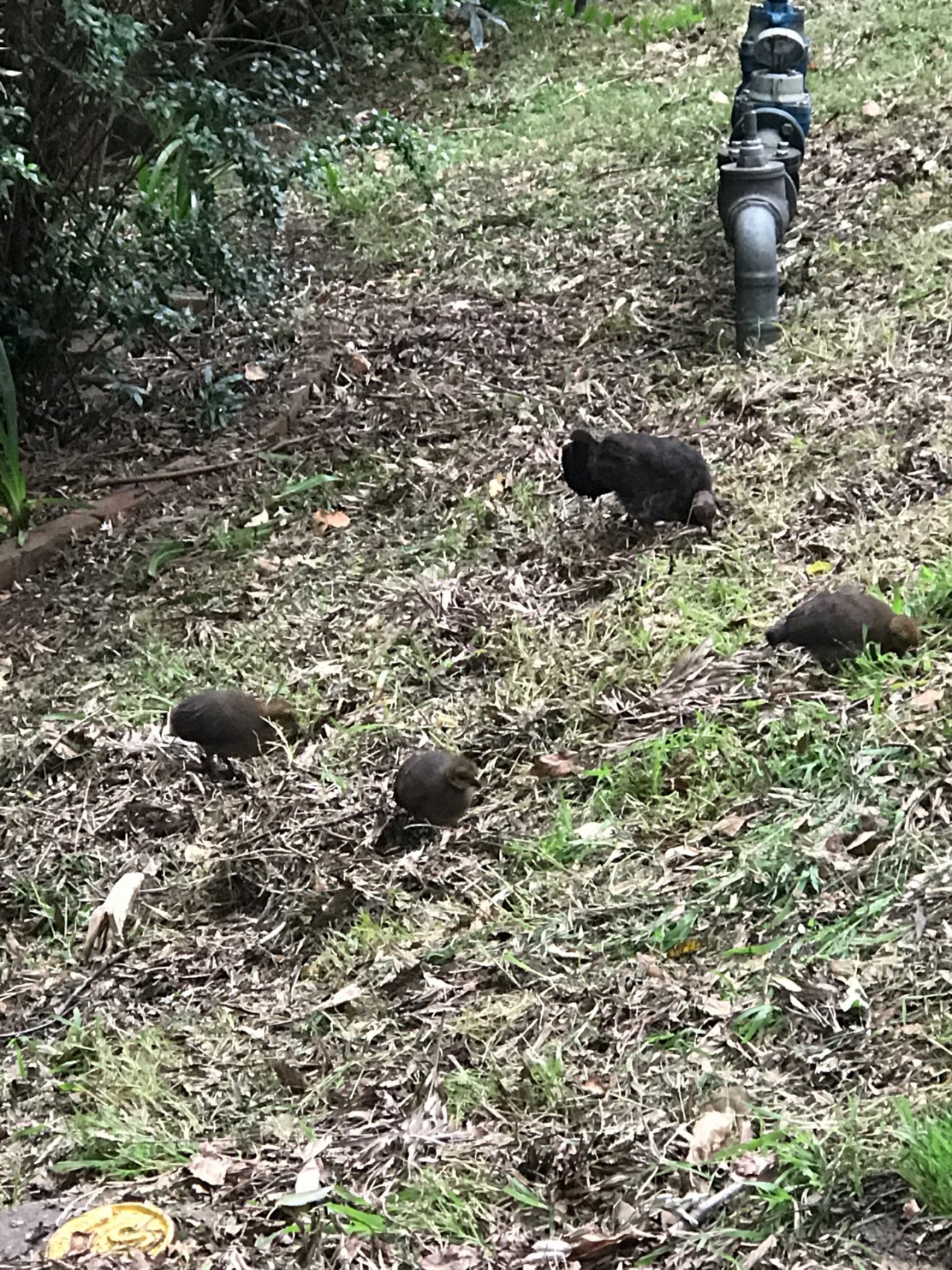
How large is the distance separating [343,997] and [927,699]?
1400mm

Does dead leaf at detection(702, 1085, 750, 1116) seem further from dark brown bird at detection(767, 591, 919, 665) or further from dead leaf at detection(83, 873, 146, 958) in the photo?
dead leaf at detection(83, 873, 146, 958)

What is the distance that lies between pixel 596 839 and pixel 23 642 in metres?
2.12

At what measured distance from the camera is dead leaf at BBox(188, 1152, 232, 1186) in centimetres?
231

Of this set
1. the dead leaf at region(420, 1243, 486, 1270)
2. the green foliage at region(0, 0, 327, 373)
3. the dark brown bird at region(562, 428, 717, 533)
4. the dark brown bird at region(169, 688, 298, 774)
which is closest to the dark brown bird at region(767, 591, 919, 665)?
the dark brown bird at region(562, 428, 717, 533)

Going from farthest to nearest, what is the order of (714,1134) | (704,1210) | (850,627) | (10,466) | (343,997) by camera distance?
(10,466) → (850,627) → (343,997) → (714,1134) → (704,1210)

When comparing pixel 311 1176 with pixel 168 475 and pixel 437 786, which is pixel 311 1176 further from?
pixel 168 475

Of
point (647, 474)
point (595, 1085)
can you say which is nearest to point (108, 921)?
point (595, 1085)

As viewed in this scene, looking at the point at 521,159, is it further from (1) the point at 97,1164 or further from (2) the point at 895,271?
(1) the point at 97,1164

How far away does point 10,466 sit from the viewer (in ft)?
14.7

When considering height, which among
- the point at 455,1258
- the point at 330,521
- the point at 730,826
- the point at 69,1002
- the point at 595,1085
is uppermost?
the point at 330,521

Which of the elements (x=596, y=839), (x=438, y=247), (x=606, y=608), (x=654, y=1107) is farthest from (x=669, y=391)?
(x=654, y=1107)

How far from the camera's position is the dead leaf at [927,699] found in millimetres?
2922

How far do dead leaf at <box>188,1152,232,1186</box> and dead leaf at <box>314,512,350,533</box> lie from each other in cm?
245

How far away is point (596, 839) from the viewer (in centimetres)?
288
